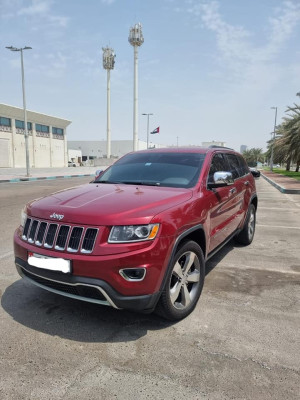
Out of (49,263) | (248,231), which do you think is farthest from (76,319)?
(248,231)

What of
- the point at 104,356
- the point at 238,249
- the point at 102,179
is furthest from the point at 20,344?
the point at 238,249

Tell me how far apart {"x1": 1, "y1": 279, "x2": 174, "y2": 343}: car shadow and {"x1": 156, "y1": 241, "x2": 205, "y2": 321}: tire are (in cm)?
20

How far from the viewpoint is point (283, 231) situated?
7188 millimetres

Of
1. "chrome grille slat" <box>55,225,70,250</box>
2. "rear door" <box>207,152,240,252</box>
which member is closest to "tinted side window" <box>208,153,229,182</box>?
"rear door" <box>207,152,240,252</box>

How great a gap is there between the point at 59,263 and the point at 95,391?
1002mm

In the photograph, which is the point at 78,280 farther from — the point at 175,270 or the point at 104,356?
the point at 175,270

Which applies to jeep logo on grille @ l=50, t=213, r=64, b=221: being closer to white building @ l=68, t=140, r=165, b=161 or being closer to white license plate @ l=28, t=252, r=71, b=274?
white license plate @ l=28, t=252, r=71, b=274

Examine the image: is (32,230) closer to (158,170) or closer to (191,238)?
(191,238)

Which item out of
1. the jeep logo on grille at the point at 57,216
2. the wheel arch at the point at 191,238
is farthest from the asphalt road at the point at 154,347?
the jeep logo on grille at the point at 57,216

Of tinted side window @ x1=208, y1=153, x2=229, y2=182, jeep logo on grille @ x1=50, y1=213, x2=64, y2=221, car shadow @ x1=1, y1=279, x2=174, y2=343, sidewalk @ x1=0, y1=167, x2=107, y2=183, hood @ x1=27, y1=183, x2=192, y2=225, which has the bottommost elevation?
sidewalk @ x1=0, y1=167, x2=107, y2=183

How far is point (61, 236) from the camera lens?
271cm

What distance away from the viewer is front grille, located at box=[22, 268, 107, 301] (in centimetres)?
258

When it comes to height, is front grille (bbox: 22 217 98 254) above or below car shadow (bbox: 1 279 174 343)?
above

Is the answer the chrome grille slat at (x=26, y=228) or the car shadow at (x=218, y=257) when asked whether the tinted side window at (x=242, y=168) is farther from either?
the chrome grille slat at (x=26, y=228)
